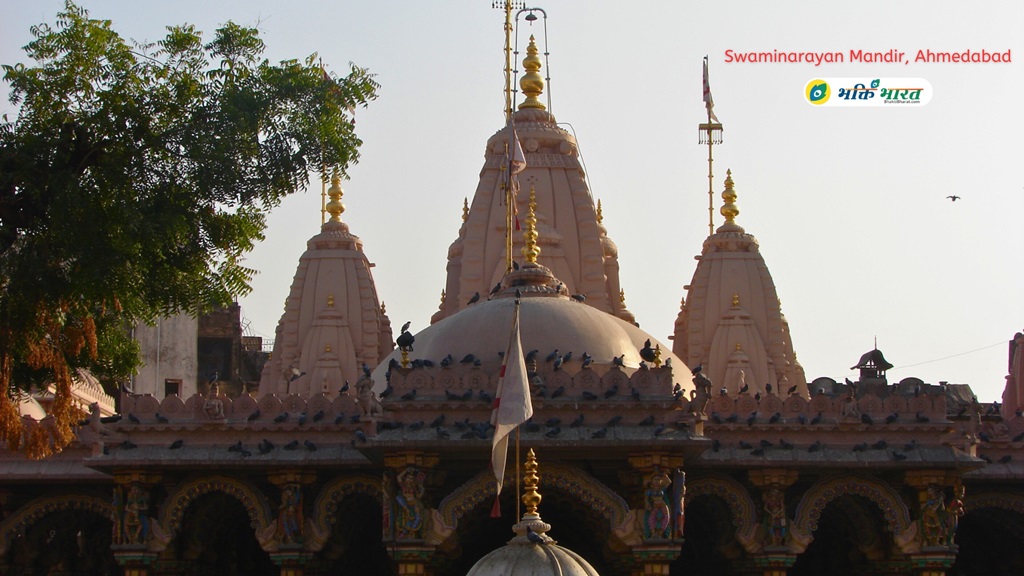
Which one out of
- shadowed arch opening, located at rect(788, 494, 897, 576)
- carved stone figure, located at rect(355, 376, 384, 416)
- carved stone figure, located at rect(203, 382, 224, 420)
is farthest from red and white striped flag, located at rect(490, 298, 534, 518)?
shadowed arch opening, located at rect(788, 494, 897, 576)

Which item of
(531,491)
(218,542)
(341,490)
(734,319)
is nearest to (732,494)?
(341,490)

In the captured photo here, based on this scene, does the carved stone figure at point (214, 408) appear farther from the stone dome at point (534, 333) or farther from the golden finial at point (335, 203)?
the golden finial at point (335, 203)

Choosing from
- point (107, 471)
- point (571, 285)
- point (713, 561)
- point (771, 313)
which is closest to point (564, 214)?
point (571, 285)

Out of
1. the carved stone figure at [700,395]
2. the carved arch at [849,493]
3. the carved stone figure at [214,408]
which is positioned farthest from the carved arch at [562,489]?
the carved stone figure at [214,408]

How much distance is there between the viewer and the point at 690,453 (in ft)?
69.9

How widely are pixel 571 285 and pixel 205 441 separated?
11826 millimetres

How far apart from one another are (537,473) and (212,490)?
5.47m

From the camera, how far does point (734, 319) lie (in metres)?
36.2

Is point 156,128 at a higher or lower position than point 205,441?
higher

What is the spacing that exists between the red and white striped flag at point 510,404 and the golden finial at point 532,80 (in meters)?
16.9

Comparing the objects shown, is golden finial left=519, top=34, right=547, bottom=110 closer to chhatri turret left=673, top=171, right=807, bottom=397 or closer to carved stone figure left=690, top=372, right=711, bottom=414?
chhatri turret left=673, top=171, right=807, bottom=397

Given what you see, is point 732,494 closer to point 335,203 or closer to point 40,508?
point 40,508

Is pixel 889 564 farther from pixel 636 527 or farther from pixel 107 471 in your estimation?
pixel 107 471

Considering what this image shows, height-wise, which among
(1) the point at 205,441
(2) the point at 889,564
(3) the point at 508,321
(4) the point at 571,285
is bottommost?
(2) the point at 889,564
